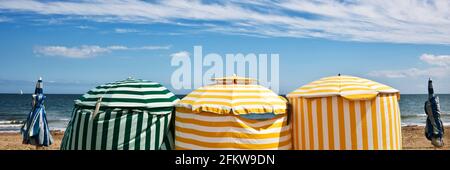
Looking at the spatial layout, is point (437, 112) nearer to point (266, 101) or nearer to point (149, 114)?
point (266, 101)

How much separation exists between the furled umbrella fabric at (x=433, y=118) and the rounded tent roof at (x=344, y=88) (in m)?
8.56

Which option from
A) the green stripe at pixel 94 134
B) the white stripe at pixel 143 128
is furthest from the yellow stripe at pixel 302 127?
the green stripe at pixel 94 134

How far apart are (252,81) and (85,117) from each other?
237cm

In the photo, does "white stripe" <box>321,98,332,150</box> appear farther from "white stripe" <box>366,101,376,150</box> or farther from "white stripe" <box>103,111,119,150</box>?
"white stripe" <box>103,111,119,150</box>

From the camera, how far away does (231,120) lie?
15.3ft

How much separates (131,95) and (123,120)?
1.23ft

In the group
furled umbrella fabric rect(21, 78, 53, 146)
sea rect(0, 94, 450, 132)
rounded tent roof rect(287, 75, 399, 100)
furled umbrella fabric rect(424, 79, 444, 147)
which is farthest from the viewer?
sea rect(0, 94, 450, 132)

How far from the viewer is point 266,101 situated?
4914mm

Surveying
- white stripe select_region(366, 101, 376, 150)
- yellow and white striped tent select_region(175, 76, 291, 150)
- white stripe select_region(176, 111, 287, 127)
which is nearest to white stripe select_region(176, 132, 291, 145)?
yellow and white striped tent select_region(175, 76, 291, 150)

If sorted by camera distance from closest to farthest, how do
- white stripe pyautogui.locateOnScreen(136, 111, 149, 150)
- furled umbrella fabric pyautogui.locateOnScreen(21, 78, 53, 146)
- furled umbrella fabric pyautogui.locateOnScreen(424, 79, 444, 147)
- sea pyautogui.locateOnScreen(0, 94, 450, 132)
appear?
white stripe pyautogui.locateOnScreen(136, 111, 149, 150), furled umbrella fabric pyautogui.locateOnScreen(21, 78, 53, 146), furled umbrella fabric pyautogui.locateOnScreen(424, 79, 444, 147), sea pyautogui.locateOnScreen(0, 94, 450, 132)

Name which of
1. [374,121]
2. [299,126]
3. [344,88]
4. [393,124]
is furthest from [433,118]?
[299,126]

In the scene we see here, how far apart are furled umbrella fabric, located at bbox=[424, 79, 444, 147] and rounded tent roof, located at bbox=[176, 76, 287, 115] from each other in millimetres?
9289

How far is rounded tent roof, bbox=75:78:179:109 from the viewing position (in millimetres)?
4906

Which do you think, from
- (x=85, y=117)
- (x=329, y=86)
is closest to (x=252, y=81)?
(x=329, y=86)
